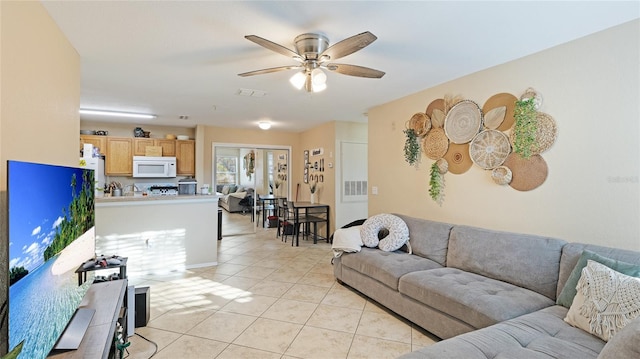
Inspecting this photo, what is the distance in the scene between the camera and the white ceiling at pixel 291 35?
195cm

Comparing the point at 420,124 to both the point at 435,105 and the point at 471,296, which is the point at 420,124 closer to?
the point at 435,105

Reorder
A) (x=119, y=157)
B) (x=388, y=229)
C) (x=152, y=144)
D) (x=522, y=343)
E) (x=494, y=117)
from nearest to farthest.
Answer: (x=522, y=343) → (x=494, y=117) → (x=388, y=229) → (x=119, y=157) → (x=152, y=144)

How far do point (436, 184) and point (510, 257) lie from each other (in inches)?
48.9

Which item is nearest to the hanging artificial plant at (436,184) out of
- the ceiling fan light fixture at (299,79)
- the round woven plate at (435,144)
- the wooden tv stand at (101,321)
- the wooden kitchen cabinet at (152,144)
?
the round woven plate at (435,144)

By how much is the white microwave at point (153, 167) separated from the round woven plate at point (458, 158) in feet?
17.3

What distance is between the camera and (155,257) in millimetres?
4051

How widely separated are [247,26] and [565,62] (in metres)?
2.59

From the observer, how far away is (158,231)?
4.09 meters

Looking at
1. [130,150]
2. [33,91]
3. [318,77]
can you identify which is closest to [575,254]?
[318,77]

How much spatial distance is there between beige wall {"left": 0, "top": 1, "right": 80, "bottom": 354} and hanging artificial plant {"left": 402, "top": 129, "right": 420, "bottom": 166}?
3495mm

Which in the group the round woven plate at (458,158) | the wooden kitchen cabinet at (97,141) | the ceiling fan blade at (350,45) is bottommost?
the round woven plate at (458,158)

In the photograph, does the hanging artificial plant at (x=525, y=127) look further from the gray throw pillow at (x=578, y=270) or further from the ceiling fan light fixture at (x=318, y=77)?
the ceiling fan light fixture at (x=318, y=77)

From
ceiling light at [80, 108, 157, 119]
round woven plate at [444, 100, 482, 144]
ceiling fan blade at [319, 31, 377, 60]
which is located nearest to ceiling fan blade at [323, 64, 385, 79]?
ceiling fan blade at [319, 31, 377, 60]

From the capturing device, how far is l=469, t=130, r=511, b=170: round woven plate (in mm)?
2857
